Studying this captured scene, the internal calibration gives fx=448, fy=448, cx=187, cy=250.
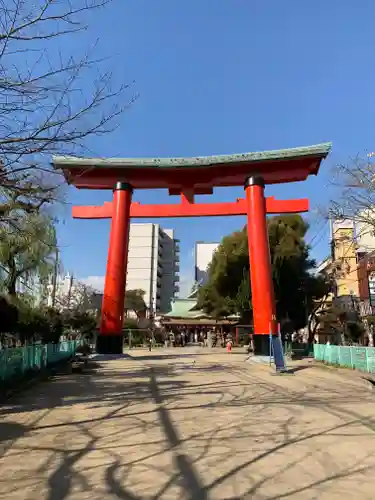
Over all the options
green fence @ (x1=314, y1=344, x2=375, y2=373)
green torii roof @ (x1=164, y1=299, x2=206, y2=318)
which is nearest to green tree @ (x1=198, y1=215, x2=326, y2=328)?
green fence @ (x1=314, y1=344, x2=375, y2=373)

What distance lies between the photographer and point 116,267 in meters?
23.0

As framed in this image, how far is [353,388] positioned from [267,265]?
1039cm

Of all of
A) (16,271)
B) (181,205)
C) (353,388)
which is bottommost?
(353,388)


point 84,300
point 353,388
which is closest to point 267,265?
point 353,388

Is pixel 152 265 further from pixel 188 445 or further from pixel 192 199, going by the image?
pixel 188 445

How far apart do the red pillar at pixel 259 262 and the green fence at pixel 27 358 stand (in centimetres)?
913

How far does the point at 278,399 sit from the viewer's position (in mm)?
9758

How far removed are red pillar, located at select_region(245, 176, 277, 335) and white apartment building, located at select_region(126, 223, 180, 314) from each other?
5770cm

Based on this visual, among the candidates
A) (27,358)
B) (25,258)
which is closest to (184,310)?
(25,258)

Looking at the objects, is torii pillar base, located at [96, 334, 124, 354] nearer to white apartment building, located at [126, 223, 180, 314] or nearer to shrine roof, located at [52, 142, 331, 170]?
shrine roof, located at [52, 142, 331, 170]

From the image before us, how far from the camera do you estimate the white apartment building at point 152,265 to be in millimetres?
84312

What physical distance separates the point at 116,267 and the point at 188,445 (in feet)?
58.2

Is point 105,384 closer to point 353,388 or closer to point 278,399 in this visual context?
point 278,399

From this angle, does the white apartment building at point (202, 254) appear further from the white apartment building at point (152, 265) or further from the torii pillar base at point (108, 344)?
the torii pillar base at point (108, 344)
